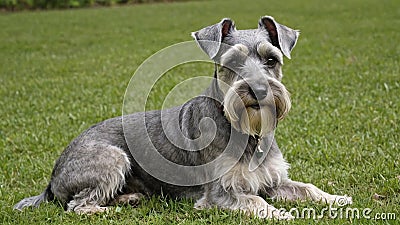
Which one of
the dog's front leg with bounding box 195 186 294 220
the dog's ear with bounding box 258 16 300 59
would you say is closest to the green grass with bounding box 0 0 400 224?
the dog's front leg with bounding box 195 186 294 220

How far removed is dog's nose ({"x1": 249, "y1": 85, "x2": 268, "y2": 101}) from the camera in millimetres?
4926

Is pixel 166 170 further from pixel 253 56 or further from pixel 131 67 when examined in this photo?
pixel 131 67

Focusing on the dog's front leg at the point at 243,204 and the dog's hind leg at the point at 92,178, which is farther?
the dog's hind leg at the point at 92,178

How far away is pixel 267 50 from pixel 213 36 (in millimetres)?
546

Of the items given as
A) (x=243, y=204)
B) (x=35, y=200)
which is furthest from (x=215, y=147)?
(x=35, y=200)

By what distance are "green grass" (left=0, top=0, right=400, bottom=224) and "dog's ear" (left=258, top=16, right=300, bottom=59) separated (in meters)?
1.54

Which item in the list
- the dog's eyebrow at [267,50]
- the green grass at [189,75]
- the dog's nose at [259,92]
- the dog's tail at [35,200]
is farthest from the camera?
the dog's tail at [35,200]

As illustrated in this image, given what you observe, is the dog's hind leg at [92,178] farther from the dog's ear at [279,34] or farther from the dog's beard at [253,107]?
the dog's ear at [279,34]

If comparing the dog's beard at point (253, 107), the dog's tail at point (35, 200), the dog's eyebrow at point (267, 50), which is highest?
the dog's eyebrow at point (267, 50)

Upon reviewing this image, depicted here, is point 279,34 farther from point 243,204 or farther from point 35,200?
point 35,200

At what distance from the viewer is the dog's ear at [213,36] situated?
5402 mm

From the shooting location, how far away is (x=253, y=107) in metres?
5.04

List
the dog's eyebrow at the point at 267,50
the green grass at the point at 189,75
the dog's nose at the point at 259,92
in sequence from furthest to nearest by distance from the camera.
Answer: the green grass at the point at 189,75 < the dog's eyebrow at the point at 267,50 < the dog's nose at the point at 259,92

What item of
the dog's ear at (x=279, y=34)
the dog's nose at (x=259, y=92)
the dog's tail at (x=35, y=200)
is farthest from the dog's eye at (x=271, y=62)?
the dog's tail at (x=35, y=200)
